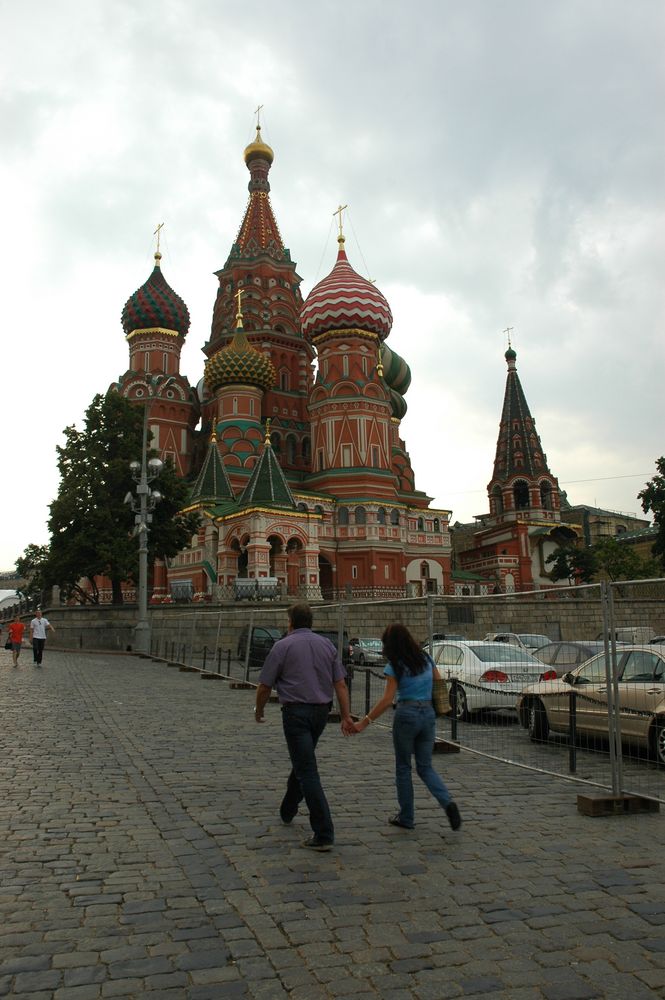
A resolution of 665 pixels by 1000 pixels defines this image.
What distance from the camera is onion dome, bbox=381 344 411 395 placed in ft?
213

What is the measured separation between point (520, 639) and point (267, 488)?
36.0 metres

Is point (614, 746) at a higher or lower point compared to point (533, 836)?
higher

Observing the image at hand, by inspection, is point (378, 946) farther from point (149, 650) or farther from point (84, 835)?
point (149, 650)

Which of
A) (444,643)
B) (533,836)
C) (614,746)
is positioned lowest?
(533,836)

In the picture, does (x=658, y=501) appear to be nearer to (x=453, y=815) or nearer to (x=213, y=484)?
(x=213, y=484)

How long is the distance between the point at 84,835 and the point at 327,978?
2803 mm

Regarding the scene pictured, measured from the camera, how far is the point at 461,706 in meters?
9.66

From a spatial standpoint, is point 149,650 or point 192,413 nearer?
point 149,650

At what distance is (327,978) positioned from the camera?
11.7 ft

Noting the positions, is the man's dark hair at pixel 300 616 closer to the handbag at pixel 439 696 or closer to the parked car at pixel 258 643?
the handbag at pixel 439 696

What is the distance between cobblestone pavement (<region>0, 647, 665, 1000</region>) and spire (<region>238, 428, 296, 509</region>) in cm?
3586

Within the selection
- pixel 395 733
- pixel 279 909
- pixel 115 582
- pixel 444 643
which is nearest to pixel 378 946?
pixel 279 909

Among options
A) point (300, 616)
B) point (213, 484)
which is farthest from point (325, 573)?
point (300, 616)

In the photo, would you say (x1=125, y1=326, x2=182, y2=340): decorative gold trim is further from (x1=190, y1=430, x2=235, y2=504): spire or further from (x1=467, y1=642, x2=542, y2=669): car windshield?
(x1=467, y1=642, x2=542, y2=669): car windshield
